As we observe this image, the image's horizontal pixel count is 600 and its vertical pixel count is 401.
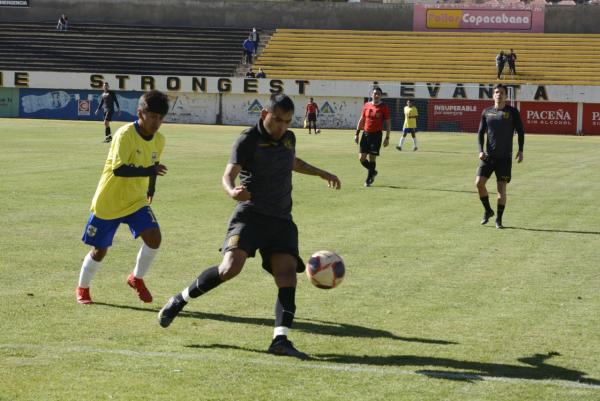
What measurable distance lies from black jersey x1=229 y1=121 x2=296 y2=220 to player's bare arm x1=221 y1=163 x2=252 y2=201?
3.6 inches

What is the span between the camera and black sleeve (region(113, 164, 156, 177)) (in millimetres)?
8859

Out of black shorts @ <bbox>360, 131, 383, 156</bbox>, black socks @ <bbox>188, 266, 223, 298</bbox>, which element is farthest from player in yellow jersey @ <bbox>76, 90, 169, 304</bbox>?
black shorts @ <bbox>360, 131, 383, 156</bbox>

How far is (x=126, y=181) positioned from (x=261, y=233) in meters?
1.94

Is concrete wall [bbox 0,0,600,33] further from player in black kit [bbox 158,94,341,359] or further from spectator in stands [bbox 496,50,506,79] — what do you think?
player in black kit [bbox 158,94,341,359]

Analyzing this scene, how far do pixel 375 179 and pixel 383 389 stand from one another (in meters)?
18.5

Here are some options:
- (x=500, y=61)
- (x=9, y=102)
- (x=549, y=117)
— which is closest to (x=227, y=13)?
(x=9, y=102)

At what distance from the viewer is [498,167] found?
16.6 m

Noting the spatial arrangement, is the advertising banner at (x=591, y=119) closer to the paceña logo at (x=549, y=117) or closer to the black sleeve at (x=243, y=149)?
the paceña logo at (x=549, y=117)

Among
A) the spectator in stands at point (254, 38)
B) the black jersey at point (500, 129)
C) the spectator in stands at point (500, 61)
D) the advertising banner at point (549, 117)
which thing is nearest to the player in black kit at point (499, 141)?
the black jersey at point (500, 129)

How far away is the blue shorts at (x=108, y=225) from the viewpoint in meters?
9.16

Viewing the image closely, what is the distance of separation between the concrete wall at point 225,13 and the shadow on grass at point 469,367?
63.0 meters

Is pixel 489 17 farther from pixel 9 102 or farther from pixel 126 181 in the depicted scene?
pixel 126 181

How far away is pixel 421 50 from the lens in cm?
6438

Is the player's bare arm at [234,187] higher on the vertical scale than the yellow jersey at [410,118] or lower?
higher
